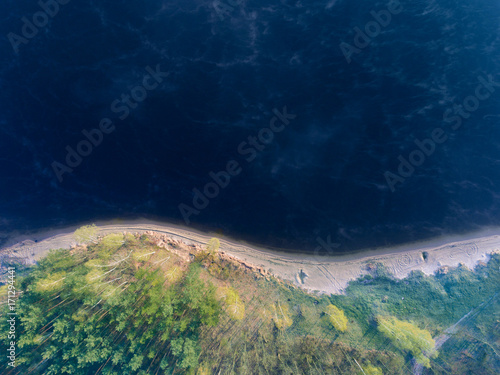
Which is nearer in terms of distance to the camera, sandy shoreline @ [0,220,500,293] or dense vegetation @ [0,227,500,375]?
dense vegetation @ [0,227,500,375]

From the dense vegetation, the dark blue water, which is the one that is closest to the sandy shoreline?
the dense vegetation

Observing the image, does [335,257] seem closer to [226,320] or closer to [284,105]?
[226,320]

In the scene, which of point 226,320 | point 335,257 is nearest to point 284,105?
point 335,257

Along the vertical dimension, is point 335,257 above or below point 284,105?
below

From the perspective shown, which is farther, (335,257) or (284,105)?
(335,257)

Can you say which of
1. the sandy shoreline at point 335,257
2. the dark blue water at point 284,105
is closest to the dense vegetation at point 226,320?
the sandy shoreline at point 335,257

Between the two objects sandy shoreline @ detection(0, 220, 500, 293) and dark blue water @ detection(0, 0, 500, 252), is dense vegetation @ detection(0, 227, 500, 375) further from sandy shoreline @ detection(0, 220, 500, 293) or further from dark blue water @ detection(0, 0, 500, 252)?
dark blue water @ detection(0, 0, 500, 252)

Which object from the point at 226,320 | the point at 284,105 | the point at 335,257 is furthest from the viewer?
the point at 335,257
